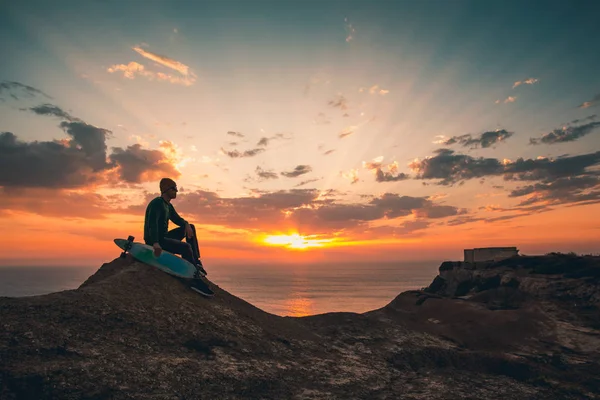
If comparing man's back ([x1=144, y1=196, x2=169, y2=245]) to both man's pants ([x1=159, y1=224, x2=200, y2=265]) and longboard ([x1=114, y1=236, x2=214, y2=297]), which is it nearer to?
man's pants ([x1=159, y1=224, x2=200, y2=265])

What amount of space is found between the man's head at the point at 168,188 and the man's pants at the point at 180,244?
112 cm

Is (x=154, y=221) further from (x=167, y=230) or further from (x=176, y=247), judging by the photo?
(x=176, y=247)

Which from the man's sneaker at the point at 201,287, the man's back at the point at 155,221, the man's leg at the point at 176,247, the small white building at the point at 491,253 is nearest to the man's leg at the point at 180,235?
the man's leg at the point at 176,247

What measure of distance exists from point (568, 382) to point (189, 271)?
12226mm

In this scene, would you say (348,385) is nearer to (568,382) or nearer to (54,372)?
(54,372)

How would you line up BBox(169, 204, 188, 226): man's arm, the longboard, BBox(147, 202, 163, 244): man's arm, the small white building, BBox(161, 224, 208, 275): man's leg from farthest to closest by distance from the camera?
the small white building < BBox(169, 204, 188, 226): man's arm < BBox(161, 224, 208, 275): man's leg < the longboard < BBox(147, 202, 163, 244): man's arm

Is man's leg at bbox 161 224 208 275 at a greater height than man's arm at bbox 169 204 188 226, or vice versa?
man's arm at bbox 169 204 188 226

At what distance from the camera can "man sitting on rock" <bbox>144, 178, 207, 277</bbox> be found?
35.6ft

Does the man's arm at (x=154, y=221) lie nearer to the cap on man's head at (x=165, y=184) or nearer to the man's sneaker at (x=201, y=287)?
the cap on man's head at (x=165, y=184)

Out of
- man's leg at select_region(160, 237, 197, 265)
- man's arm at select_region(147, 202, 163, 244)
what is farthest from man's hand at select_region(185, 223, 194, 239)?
man's arm at select_region(147, 202, 163, 244)

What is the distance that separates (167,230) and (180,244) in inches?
25.7

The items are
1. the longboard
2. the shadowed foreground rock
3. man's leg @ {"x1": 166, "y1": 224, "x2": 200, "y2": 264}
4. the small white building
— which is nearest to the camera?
the shadowed foreground rock

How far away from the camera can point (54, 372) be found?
6.50 meters

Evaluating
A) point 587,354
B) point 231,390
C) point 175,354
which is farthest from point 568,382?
point 175,354
